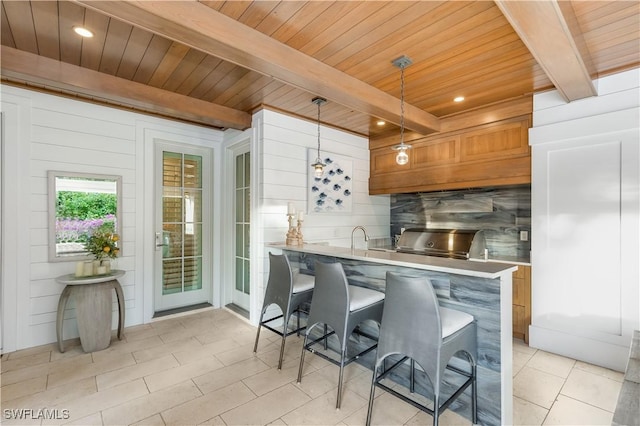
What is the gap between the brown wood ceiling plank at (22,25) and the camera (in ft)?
6.01

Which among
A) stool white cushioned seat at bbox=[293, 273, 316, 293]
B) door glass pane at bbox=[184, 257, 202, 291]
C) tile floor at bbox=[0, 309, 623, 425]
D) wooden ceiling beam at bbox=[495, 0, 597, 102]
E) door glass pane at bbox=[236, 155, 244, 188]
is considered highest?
wooden ceiling beam at bbox=[495, 0, 597, 102]

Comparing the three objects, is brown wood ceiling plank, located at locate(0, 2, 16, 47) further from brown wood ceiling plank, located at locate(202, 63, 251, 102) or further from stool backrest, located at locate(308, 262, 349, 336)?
stool backrest, located at locate(308, 262, 349, 336)

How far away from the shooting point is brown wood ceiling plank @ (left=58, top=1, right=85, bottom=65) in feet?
6.12

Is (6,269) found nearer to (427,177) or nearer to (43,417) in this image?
(43,417)

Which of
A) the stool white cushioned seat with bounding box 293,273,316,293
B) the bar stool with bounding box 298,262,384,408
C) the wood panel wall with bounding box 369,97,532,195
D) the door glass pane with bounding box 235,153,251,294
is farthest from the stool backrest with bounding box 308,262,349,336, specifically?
the wood panel wall with bounding box 369,97,532,195

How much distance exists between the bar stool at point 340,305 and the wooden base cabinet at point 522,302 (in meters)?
1.76

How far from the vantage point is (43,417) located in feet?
6.46

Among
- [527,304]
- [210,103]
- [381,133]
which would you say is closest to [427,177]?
[381,133]

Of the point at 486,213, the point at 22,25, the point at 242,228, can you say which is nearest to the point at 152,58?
the point at 22,25

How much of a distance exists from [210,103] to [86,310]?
2443 millimetres

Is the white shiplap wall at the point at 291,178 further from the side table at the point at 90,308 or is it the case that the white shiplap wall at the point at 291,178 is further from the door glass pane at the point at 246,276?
the side table at the point at 90,308

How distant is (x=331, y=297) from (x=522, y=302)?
7.24 feet

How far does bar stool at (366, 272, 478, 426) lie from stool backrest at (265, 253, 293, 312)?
3.34 ft

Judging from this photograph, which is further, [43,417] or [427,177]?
[427,177]
